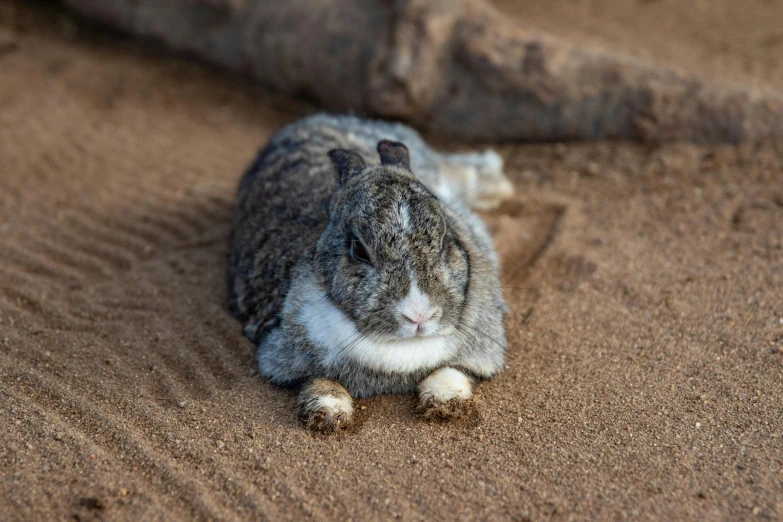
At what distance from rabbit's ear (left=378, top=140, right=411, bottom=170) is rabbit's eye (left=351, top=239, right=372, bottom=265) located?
91 centimetres

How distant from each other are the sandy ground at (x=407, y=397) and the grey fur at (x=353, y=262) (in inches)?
10.2

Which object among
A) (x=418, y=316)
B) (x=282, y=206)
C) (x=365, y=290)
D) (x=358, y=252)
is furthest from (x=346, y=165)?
(x=418, y=316)

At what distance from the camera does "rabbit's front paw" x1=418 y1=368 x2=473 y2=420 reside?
16.6 feet

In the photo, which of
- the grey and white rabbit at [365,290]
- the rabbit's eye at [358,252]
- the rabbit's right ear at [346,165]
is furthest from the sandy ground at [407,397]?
the rabbit's right ear at [346,165]

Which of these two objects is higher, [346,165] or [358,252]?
[346,165]

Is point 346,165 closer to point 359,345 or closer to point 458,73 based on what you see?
point 359,345

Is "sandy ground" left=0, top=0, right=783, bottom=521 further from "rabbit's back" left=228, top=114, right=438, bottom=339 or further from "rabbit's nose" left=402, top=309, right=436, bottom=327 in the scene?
"rabbit's nose" left=402, top=309, right=436, bottom=327

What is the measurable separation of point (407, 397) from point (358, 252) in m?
1.17

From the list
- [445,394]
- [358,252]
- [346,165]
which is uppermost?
[346,165]

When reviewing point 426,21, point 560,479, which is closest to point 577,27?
point 426,21

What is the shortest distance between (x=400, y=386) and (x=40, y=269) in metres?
3.63

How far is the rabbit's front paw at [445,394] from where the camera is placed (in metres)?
5.07

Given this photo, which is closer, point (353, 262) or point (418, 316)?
point (418, 316)

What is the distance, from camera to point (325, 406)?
5.03 m
